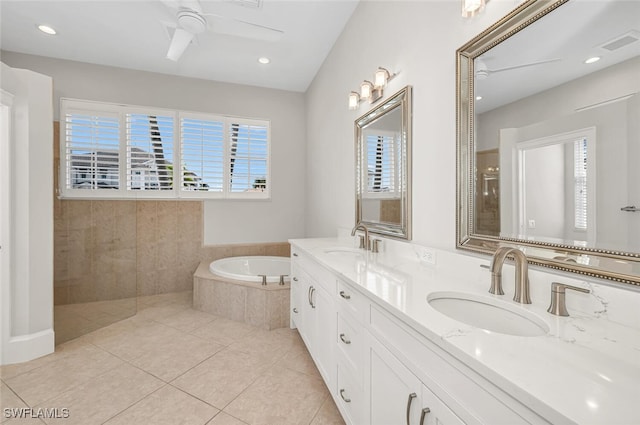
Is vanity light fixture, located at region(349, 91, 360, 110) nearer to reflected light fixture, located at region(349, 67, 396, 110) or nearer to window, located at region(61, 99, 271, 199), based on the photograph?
reflected light fixture, located at region(349, 67, 396, 110)

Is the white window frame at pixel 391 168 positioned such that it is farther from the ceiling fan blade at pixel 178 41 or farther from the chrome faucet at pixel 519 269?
the ceiling fan blade at pixel 178 41

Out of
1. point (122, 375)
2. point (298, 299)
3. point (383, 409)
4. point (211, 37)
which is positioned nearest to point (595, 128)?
point (383, 409)

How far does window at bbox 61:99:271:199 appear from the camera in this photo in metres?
3.19

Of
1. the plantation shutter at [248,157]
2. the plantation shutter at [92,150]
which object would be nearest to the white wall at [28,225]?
the plantation shutter at [92,150]

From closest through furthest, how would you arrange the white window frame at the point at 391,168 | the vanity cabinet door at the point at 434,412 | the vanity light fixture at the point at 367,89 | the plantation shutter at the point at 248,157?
the vanity cabinet door at the point at 434,412
the white window frame at the point at 391,168
the vanity light fixture at the point at 367,89
the plantation shutter at the point at 248,157

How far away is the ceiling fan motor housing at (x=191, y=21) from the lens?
2.20 metres

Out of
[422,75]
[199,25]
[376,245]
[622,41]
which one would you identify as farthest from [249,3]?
[622,41]

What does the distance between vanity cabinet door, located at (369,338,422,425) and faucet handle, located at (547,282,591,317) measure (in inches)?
18.9

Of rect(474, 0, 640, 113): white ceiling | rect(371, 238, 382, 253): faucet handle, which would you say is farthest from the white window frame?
rect(474, 0, 640, 113): white ceiling

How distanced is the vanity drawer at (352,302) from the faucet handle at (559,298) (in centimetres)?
61

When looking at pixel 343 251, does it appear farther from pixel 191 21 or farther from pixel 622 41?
pixel 191 21

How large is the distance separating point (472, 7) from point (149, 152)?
142 inches

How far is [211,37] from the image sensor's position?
279 centimetres

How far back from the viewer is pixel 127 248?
10.7ft
